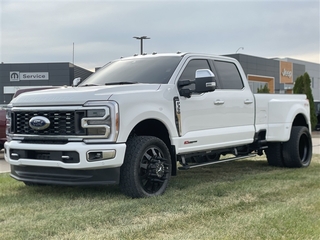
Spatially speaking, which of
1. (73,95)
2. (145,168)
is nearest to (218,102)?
(145,168)

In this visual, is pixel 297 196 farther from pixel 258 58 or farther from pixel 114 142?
pixel 258 58

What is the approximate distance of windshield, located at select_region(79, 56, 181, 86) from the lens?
20.4 ft

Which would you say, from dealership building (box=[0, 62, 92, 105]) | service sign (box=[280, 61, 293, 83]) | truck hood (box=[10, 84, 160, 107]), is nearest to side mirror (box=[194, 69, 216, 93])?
truck hood (box=[10, 84, 160, 107])

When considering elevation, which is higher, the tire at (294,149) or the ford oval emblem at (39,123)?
the ford oval emblem at (39,123)

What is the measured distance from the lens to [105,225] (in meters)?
4.23

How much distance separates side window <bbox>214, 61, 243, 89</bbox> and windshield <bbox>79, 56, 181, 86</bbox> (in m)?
0.90

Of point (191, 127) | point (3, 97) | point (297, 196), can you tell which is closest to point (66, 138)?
point (191, 127)

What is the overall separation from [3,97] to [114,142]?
43654mm

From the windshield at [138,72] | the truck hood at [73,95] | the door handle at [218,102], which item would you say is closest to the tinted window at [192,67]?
the windshield at [138,72]

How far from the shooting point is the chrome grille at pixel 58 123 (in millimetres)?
5145

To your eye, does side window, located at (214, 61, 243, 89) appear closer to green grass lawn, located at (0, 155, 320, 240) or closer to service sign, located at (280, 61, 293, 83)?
green grass lawn, located at (0, 155, 320, 240)

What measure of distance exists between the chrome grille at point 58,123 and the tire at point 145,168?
0.63 metres

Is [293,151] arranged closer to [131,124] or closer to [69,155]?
[131,124]

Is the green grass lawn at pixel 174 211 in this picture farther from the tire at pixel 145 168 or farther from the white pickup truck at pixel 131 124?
the white pickup truck at pixel 131 124
